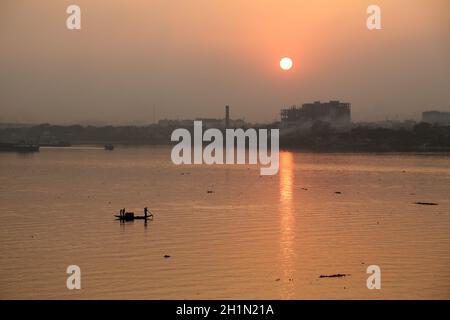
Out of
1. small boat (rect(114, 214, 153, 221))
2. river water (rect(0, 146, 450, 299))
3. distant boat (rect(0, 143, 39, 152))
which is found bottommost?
river water (rect(0, 146, 450, 299))

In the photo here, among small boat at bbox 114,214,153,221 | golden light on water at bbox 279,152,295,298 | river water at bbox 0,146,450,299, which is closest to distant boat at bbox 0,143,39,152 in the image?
river water at bbox 0,146,450,299

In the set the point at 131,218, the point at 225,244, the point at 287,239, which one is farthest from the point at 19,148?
the point at 225,244

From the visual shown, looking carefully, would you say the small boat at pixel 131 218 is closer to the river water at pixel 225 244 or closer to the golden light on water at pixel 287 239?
the river water at pixel 225 244

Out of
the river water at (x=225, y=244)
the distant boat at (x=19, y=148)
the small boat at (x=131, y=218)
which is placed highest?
the distant boat at (x=19, y=148)

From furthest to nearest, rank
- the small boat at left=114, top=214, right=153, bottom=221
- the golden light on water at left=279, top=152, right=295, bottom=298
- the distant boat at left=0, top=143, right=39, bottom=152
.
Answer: the distant boat at left=0, top=143, right=39, bottom=152, the small boat at left=114, top=214, right=153, bottom=221, the golden light on water at left=279, top=152, right=295, bottom=298

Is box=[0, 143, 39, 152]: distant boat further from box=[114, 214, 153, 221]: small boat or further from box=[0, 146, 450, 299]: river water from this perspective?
box=[114, 214, 153, 221]: small boat

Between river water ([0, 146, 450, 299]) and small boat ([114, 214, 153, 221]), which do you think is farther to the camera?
small boat ([114, 214, 153, 221])

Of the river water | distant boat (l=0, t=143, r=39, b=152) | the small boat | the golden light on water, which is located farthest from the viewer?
distant boat (l=0, t=143, r=39, b=152)

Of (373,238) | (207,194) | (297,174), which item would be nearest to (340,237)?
(373,238)

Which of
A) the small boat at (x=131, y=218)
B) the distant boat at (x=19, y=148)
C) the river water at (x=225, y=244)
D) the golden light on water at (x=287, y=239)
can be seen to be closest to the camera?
the river water at (x=225, y=244)

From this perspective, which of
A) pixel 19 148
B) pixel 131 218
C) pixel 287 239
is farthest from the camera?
pixel 19 148

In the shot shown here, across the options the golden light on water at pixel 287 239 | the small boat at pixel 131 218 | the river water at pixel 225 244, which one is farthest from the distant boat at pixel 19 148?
the small boat at pixel 131 218

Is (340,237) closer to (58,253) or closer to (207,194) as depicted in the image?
(58,253)

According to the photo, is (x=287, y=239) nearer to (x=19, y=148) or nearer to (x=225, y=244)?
(x=225, y=244)
